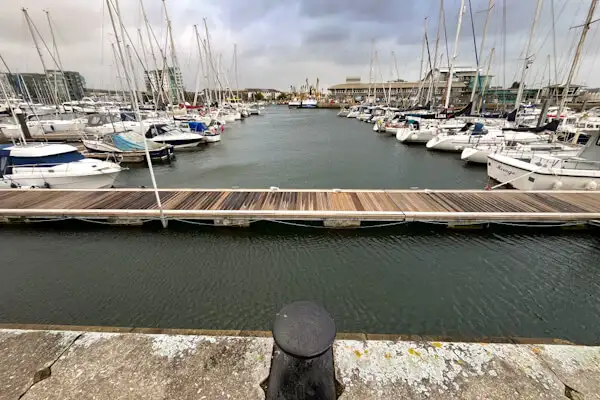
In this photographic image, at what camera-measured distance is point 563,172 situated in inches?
466

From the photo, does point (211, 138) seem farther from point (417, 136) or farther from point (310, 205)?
point (310, 205)

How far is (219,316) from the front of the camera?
20.2 feet

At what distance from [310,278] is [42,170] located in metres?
14.2

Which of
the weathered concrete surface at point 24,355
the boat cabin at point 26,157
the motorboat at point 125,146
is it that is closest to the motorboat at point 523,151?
the weathered concrete surface at point 24,355

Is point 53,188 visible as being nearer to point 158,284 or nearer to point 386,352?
point 158,284

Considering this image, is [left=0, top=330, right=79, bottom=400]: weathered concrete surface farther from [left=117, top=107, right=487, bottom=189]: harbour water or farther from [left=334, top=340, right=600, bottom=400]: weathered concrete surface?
[left=117, top=107, right=487, bottom=189]: harbour water

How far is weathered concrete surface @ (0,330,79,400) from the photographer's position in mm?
2944

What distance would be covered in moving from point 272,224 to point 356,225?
315 centimetres

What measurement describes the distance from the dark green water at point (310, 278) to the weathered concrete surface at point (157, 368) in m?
2.57

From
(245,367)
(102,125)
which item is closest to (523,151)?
(245,367)

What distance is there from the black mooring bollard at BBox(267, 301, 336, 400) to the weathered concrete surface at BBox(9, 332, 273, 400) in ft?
3.14

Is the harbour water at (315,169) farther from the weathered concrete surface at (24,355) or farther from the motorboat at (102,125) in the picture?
the weathered concrete surface at (24,355)

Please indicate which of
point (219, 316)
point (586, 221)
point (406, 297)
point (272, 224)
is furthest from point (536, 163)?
point (219, 316)

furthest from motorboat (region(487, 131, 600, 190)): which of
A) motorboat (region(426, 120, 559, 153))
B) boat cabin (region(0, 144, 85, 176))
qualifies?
boat cabin (region(0, 144, 85, 176))
